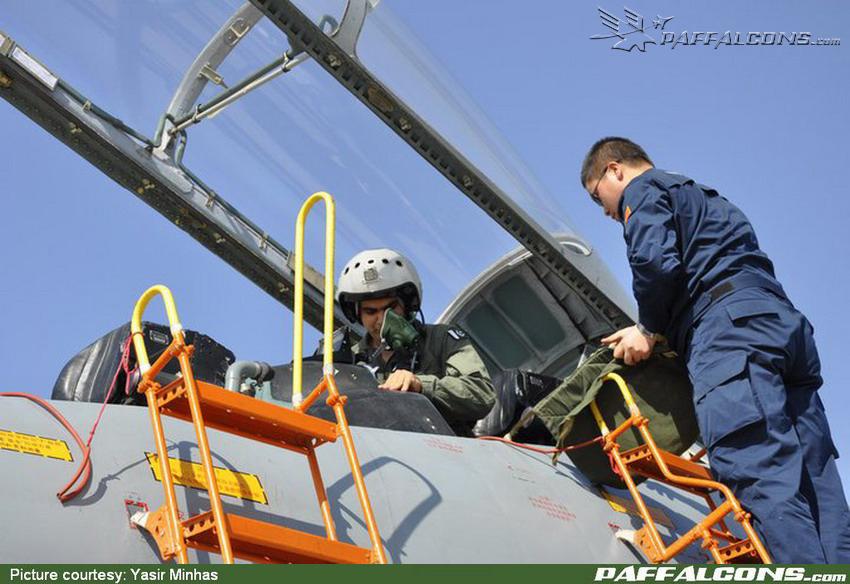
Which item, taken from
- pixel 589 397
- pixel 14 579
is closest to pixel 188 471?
pixel 14 579

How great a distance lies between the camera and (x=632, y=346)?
3.92m

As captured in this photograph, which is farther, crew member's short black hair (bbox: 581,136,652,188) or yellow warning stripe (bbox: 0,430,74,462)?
crew member's short black hair (bbox: 581,136,652,188)

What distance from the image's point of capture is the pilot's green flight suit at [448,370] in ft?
15.2

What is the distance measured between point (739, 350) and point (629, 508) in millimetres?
857

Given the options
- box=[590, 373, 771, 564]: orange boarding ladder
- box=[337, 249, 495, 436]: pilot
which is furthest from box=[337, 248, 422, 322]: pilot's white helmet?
box=[590, 373, 771, 564]: orange boarding ladder

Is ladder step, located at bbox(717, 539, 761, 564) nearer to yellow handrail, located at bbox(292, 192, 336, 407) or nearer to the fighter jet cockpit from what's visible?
yellow handrail, located at bbox(292, 192, 336, 407)

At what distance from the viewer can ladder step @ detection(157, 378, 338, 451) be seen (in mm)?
2826

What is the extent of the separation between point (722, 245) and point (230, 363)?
186 centimetres

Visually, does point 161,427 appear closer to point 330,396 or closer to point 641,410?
point 330,396

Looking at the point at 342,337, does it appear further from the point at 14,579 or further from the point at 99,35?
the point at 14,579

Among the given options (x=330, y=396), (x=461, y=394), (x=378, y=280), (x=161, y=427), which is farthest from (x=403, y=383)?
(x=161, y=427)

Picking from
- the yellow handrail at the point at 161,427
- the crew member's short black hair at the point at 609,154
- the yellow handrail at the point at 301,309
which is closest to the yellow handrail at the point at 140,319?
the yellow handrail at the point at 161,427

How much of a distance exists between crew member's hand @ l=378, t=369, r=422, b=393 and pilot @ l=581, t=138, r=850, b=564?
88cm

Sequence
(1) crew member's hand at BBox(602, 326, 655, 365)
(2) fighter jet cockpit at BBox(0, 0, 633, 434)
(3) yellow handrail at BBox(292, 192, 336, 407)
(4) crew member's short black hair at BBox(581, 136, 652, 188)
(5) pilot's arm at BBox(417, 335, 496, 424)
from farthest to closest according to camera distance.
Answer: (2) fighter jet cockpit at BBox(0, 0, 633, 434)
(5) pilot's arm at BBox(417, 335, 496, 424)
(4) crew member's short black hair at BBox(581, 136, 652, 188)
(1) crew member's hand at BBox(602, 326, 655, 365)
(3) yellow handrail at BBox(292, 192, 336, 407)
